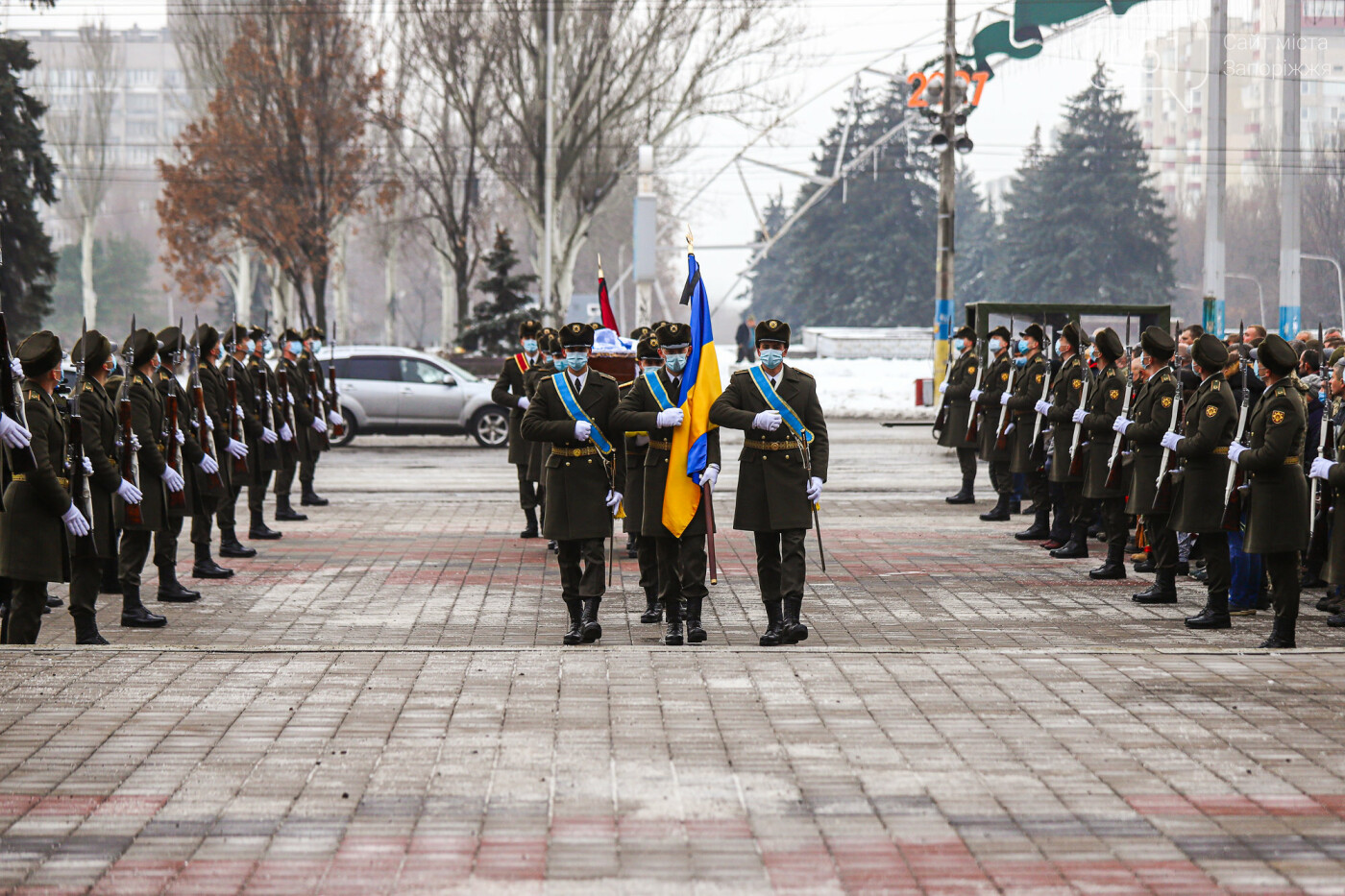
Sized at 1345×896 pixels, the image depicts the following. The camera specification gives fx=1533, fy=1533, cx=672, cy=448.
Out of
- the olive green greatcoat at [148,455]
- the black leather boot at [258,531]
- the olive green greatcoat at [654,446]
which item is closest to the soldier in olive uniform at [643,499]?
the olive green greatcoat at [654,446]

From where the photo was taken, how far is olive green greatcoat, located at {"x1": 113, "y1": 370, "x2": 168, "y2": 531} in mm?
10016

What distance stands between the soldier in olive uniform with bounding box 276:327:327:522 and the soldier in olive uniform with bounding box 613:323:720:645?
22.4ft

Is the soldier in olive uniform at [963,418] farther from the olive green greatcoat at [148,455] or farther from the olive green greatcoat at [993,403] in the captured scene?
the olive green greatcoat at [148,455]

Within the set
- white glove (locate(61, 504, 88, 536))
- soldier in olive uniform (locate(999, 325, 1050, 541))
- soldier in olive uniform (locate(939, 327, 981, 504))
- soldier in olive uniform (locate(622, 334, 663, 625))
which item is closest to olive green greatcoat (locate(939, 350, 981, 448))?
soldier in olive uniform (locate(939, 327, 981, 504))

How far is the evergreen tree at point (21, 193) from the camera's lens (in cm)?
3562

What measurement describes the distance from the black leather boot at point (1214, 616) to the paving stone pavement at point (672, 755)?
0.13m

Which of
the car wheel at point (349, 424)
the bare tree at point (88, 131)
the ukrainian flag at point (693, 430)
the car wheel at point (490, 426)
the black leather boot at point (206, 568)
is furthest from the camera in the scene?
the bare tree at point (88, 131)

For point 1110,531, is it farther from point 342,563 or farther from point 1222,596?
point 342,563

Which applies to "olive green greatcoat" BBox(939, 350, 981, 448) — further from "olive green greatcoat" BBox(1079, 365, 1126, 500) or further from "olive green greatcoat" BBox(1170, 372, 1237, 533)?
"olive green greatcoat" BBox(1170, 372, 1237, 533)

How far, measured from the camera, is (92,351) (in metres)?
9.46

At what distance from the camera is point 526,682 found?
757cm

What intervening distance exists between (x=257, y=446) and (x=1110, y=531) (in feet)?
24.6

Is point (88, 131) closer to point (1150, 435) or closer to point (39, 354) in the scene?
point (39, 354)

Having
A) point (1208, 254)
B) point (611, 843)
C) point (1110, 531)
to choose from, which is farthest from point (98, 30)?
point (611, 843)
